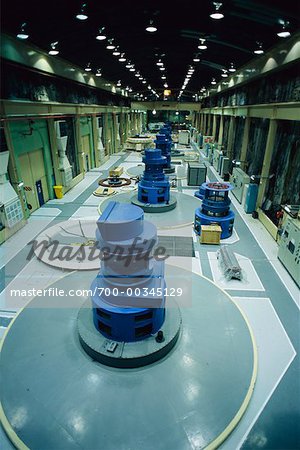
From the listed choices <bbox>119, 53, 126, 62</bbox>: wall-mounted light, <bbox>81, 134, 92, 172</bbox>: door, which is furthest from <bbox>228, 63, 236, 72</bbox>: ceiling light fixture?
<bbox>81, 134, 92, 172</bbox>: door

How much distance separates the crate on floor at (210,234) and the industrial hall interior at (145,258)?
84 millimetres

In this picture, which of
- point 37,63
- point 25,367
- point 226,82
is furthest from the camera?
point 226,82

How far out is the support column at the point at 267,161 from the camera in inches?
451

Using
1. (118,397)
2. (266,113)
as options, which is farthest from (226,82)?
(118,397)

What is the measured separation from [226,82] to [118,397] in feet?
77.6

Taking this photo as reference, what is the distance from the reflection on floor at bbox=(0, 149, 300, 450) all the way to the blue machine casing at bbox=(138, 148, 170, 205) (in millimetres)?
2316

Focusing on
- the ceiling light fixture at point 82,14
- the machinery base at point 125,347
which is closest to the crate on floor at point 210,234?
the machinery base at point 125,347

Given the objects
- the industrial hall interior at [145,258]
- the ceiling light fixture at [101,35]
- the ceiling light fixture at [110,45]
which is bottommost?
the industrial hall interior at [145,258]

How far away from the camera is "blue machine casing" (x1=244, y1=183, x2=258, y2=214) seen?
12688 millimetres

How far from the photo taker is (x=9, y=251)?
9328 millimetres

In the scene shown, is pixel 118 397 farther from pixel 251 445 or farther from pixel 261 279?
pixel 261 279

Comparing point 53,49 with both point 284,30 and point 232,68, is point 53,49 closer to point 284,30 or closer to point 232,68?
point 284,30

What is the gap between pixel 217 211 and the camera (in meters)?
10.4

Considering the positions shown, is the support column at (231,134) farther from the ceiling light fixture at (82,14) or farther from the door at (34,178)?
the ceiling light fixture at (82,14)
